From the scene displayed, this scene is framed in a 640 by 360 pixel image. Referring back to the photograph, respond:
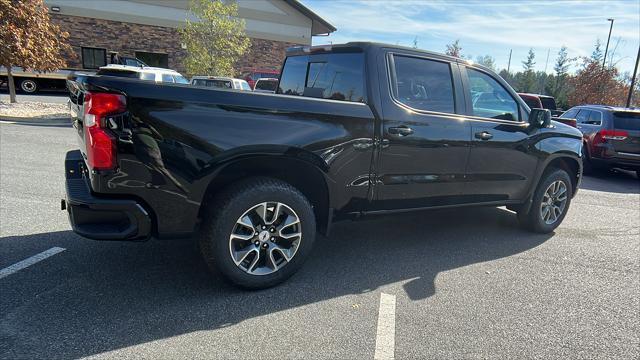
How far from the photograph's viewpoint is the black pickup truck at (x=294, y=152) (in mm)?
2801


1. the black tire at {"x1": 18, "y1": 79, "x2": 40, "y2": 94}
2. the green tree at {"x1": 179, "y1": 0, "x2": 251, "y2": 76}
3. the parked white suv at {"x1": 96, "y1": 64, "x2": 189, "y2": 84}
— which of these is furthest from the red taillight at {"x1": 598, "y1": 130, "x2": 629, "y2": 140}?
the black tire at {"x1": 18, "y1": 79, "x2": 40, "y2": 94}

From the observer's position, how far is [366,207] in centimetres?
384

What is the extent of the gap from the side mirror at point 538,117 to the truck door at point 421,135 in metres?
1.08

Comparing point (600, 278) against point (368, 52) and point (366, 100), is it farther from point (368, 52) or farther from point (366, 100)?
point (368, 52)

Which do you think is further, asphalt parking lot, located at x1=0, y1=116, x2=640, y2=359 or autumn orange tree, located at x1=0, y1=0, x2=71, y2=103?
autumn orange tree, located at x1=0, y1=0, x2=71, y2=103

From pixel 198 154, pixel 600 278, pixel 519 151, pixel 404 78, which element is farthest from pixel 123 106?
pixel 600 278

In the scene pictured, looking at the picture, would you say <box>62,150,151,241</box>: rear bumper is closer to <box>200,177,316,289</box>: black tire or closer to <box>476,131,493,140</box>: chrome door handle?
<box>200,177,316,289</box>: black tire

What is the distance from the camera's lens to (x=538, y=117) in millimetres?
4758

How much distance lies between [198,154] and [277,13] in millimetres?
28458

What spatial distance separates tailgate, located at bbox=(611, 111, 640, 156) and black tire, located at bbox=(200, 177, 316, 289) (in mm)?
9393

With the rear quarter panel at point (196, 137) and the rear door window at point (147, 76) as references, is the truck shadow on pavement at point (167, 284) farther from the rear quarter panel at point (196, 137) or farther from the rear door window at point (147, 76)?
the rear door window at point (147, 76)

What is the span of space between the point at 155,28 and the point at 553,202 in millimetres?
26858

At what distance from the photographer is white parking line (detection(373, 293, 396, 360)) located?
271 cm

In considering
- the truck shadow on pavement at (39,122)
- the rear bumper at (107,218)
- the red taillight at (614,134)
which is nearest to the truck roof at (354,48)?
the rear bumper at (107,218)
